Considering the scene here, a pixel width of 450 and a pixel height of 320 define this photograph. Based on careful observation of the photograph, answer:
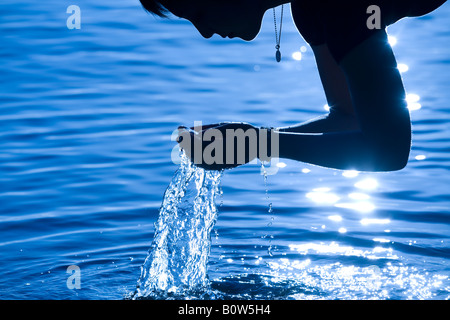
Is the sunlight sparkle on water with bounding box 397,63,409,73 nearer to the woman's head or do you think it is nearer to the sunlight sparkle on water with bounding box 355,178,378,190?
the sunlight sparkle on water with bounding box 355,178,378,190

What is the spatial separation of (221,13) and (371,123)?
0.75 m

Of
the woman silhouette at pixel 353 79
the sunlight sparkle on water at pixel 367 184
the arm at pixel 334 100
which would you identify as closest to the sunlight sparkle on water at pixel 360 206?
the sunlight sparkle on water at pixel 367 184

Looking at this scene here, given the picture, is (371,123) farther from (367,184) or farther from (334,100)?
(367,184)

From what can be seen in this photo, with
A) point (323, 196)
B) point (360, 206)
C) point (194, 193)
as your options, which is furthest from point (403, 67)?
point (194, 193)

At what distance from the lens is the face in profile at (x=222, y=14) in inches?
141

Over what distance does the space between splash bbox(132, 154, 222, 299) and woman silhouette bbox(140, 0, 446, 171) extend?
133cm

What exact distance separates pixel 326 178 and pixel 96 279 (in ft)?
8.43

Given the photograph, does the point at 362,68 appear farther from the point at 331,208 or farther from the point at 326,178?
the point at 326,178

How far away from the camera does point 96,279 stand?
5.12 meters

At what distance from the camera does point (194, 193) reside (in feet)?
17.5

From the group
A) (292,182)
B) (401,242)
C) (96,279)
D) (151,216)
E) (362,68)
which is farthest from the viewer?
(292,182)

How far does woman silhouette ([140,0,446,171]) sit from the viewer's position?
11.1ft
